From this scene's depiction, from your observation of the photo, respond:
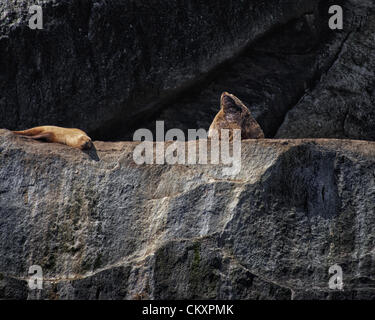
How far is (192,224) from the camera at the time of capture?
7961mm

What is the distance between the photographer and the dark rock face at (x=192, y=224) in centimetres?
773

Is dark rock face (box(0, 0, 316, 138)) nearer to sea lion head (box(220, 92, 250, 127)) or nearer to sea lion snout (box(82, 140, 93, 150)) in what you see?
sea lion head (box(220, 92, 250, 127))

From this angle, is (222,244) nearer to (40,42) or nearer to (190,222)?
(190,222)

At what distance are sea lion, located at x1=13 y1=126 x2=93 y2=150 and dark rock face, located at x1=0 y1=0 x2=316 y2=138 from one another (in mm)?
2185

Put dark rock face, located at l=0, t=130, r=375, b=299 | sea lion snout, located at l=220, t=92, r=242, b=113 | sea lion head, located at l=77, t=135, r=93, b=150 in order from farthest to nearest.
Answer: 1. sea lion snout, located at l=220, t=92, r=242, b=113
2. sea lion head, located at l=77, t=135, r=93, b=150
3. dark rock face, located at l=0, t=130, r=375, b=299

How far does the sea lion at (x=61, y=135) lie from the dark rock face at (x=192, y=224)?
0.27 meters

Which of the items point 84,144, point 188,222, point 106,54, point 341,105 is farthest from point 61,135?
point 341,105

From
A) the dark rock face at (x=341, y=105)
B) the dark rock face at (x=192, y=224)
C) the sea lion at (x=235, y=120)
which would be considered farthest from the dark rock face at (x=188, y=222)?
the dark rock face at (x=341, y=105)

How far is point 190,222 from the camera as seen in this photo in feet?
26.2

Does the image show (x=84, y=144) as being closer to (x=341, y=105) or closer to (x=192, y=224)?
(x=192, y=224)

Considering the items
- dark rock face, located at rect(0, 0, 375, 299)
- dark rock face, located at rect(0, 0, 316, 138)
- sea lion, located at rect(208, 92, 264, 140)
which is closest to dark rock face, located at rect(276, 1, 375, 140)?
dark rock face, located at rect(0, 0, 316, 138)

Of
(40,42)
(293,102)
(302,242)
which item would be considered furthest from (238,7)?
(302,242)

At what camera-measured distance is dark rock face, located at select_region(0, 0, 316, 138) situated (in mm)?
11117

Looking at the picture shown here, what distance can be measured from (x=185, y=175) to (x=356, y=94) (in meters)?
5.53
